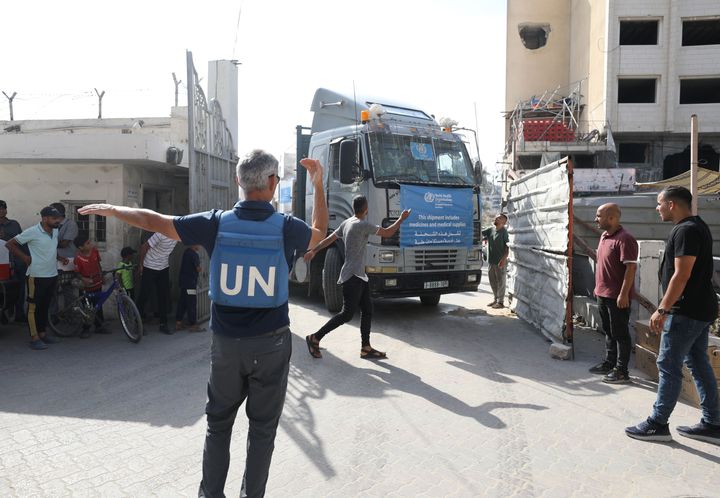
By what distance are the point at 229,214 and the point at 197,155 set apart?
5513 millimetres

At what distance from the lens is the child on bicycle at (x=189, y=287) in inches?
303

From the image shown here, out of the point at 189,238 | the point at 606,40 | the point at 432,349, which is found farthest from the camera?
the point at 606,40

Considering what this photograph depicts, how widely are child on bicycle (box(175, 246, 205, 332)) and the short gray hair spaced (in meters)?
5.23

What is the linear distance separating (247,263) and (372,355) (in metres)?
4.01

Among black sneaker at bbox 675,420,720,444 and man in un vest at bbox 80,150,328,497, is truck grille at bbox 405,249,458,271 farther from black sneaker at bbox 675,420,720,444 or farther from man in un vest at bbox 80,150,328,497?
man in un vest at bbox 80,150,328,497

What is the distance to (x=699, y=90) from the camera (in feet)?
92.6

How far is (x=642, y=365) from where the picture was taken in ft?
19.5

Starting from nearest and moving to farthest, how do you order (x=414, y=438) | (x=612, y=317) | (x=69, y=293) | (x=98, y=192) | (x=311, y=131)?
(x=414, y=438), (x=612, y=317), (x=69, y=293), (x=98, y=192), (x=311, y=131)

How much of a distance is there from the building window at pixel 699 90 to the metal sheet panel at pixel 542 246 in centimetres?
2293

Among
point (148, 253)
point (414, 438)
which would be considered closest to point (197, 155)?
point (148, 253)

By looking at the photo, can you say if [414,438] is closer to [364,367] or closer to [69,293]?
[364,367]

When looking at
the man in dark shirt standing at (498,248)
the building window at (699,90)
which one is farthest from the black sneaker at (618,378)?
the building window at (699,90)

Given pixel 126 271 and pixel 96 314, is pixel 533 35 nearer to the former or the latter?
pixel 126 271

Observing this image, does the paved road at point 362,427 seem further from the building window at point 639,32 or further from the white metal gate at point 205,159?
the building window at point 639,32
